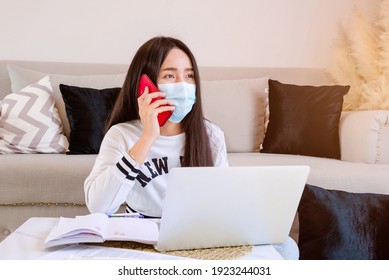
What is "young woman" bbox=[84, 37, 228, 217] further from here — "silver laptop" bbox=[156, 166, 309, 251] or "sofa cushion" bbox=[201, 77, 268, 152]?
"sofa cushion" bbox=[201, 77, 268, 152]

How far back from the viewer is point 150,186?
1157 mm

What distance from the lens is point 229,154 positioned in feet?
6.81

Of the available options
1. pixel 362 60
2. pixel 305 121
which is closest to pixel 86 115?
pixel 305 121

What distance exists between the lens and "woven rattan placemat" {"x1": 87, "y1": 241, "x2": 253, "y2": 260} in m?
0.77

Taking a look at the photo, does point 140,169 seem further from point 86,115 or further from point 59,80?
point 59,80

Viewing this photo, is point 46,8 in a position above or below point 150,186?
above

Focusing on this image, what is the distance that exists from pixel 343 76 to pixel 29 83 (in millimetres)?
1556

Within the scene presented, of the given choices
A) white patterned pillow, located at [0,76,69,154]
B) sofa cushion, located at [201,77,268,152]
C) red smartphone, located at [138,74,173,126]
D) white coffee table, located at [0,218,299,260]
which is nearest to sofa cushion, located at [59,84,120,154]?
white patterned pillow, located at [0,76,69,154]

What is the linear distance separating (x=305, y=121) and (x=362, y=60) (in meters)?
0.67

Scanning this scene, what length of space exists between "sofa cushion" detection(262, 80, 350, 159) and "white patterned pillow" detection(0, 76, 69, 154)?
897 mm

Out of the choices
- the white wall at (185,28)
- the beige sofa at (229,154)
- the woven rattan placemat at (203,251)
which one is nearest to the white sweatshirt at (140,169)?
the woven rattan placemat at (203,251)
